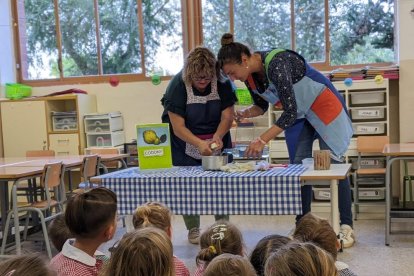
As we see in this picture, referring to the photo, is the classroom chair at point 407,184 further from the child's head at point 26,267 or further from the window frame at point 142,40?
the child's head at point 26,267

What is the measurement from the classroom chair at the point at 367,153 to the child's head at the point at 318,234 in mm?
2745

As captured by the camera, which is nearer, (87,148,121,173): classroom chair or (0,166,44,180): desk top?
(0,166,44,180): desk top

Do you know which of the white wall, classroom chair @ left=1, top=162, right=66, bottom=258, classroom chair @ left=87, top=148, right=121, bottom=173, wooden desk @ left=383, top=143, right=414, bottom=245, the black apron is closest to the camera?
the black apron

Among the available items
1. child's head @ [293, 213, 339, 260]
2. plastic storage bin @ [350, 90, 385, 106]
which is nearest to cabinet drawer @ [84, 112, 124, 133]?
plastic storage bin @ [350, 90, 385, 106]

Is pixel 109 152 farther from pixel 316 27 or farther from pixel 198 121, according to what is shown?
pixel 316 27

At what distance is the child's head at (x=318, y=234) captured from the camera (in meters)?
1.62

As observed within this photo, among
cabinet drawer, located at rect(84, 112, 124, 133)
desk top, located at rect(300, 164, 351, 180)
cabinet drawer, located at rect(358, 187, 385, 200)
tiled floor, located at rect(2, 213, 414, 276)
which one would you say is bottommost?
tiled floor, located at rect(2, 213, 414, 276)

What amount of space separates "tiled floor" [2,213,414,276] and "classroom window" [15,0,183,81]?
7.28ft

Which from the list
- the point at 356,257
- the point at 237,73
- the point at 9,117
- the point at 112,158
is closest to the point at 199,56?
the point at 237,73

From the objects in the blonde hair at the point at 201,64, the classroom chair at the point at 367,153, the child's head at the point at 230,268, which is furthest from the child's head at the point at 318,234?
the classroom chair at the point at 367,153

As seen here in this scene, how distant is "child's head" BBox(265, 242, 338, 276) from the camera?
1.10 metres

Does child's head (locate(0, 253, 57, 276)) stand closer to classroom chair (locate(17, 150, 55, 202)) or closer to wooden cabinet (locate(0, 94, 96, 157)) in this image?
classroom chair (locate(17, 150, 55, 202))

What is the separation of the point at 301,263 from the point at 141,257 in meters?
0.41

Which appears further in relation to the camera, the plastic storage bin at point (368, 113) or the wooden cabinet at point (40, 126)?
the wooden cabinet at point (40, 126)
